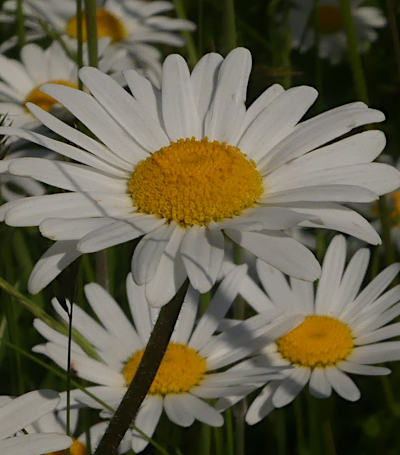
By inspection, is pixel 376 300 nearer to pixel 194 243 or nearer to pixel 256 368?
pixel 256 368

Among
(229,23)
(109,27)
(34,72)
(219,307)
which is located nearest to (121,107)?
(229,23)

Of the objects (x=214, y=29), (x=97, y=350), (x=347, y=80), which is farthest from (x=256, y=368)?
(x=347, y=80)

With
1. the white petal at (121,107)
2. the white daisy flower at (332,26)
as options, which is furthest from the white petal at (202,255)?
the white daisy flower at (332,26)

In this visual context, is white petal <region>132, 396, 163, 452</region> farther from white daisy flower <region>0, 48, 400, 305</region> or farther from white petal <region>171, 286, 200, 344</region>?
white daisy flower <region>0, 48, 400, 305</region>

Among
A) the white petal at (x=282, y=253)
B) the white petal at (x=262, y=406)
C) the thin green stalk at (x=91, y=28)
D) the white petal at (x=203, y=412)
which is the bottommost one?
the white petal at (x=262, y=406)

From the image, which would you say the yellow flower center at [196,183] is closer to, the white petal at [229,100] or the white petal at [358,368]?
Result: the white petal at [229,100]

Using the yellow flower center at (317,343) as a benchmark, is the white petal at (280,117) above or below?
above
